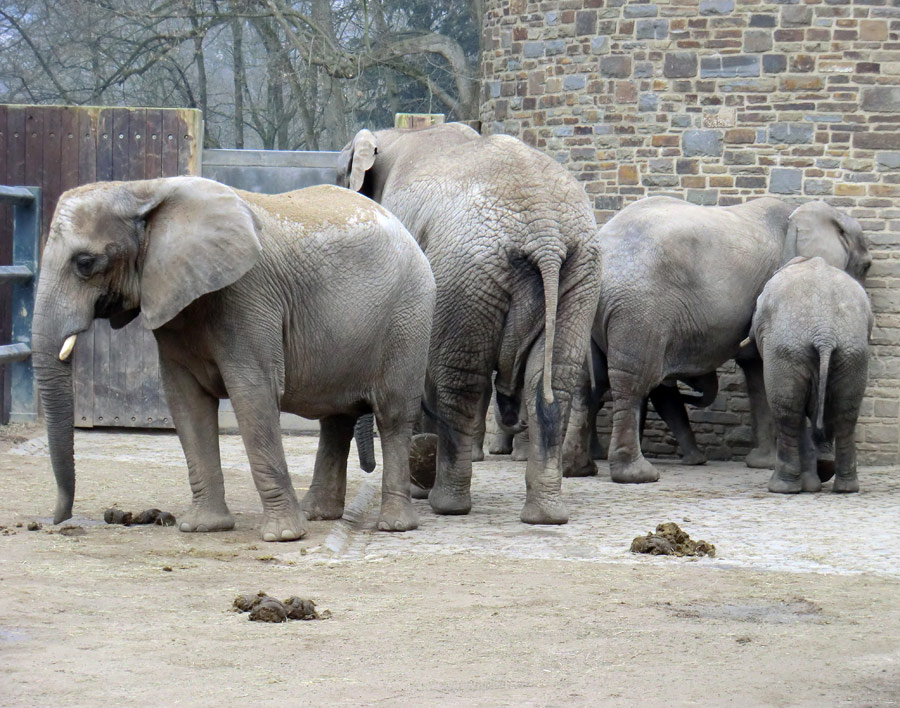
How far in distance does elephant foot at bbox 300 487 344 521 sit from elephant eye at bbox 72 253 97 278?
1.89 meters

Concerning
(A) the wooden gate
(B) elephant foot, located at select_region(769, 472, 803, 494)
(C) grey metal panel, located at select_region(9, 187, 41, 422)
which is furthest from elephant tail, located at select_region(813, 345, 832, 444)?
(C) grey metal panel, located at select_region(9, 187, 41, 422)

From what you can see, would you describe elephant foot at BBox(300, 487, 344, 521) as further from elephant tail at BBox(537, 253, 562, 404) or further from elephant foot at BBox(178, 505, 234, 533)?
elephant tail at BBox(537, 253, 562, 404)

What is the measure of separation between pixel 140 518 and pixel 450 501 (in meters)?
1.72

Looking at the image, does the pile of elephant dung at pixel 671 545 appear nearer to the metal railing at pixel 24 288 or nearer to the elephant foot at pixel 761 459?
the elephant foot at pixel 761 459

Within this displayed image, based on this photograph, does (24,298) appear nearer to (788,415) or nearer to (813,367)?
(788,415)

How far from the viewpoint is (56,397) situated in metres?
6.86

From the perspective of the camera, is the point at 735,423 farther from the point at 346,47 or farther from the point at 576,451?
the point at 346,47

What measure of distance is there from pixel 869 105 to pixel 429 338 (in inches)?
215

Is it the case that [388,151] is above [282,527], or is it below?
above

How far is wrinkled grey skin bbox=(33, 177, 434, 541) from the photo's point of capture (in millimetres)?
6859

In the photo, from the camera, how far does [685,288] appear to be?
34.7ft

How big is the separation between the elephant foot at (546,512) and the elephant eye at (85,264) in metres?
2.69

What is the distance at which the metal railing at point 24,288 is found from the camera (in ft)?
38.0

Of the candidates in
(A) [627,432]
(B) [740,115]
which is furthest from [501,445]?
(B) [740,115]
